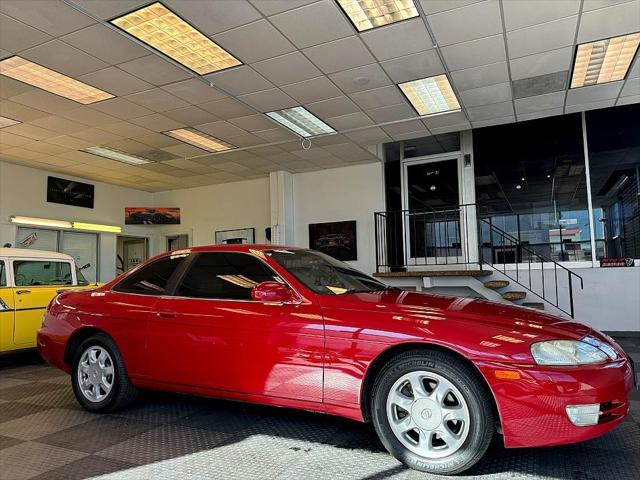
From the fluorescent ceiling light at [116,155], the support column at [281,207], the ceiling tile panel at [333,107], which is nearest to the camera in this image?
the ceiling tile panel at [333,107]

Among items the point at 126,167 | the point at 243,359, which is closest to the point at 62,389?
the point at 243,359

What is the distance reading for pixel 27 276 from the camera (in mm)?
5672

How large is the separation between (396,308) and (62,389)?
138 inches

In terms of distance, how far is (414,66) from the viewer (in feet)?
17.1

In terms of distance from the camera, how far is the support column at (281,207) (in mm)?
10102

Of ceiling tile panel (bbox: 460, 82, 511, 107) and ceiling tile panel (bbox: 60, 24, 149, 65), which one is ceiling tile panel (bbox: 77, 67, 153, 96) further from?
ceiling tile panel (bbox: 460, 82, 511, 107)

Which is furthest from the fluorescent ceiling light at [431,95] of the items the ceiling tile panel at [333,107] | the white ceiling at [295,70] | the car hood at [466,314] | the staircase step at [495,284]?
the car hood at [466,314]

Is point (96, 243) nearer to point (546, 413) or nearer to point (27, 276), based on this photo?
point (27, 276)

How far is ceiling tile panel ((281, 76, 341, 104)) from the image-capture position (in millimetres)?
5618

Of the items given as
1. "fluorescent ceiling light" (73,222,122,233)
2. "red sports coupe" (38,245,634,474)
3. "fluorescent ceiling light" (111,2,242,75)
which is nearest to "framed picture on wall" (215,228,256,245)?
"fluorescent ceiling light" (73,222,122,233)

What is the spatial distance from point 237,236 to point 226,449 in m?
8.68

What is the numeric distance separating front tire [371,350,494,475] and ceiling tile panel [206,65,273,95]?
410 centimetres

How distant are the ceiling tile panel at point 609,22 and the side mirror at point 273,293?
387 cm

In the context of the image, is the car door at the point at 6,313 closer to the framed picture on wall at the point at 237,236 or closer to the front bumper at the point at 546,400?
the front bumper at the point at 546,400
